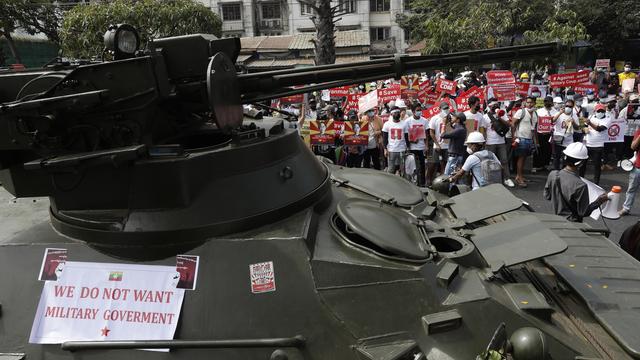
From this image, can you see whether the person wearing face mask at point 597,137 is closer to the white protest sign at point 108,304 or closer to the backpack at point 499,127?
the backpack at point 499,127

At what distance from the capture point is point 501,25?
78.8 ft

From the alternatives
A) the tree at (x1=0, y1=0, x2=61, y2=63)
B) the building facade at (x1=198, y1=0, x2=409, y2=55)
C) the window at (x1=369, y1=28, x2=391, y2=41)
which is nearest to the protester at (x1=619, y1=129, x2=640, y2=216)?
the tree at (x1=0, y1=0, x2=61, y2=63)

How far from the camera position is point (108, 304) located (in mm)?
3600

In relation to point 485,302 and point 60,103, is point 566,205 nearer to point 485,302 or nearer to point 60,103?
point 485,302

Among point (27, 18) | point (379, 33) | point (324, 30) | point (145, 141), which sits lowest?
point (145, 141)

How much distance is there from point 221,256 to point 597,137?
12421 mm

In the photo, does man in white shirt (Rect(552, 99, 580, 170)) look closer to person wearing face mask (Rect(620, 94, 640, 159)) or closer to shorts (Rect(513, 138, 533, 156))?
shorts (Rect(513, 138, 533, 156))

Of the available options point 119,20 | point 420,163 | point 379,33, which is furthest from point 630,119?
point 379,33

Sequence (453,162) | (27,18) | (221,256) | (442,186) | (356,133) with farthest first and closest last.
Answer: (27,18) < (356,133) < (453,162) < (442,186) < (221,256)

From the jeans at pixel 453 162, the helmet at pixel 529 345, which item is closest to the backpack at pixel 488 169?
the jeans at pixel 453 162

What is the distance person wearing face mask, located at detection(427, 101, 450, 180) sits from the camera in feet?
43.1

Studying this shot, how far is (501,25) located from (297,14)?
75.9 feet

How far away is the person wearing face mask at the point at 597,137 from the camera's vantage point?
12.9m

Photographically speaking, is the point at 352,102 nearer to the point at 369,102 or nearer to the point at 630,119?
the point at 369,102
